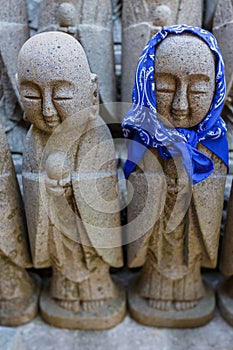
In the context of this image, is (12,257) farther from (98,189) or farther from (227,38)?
(227,38)

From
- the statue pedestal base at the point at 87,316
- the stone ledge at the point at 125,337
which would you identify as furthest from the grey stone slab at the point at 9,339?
the statue pedestal base at the point at 87,316

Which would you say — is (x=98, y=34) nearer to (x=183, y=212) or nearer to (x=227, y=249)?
(x=183, y=212)

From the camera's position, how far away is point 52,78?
3.49ft

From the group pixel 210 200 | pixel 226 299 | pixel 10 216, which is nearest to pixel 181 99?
pixel 210 200

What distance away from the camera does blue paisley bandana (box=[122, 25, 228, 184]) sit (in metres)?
1.09

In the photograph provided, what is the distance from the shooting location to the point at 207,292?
1440 millimetres

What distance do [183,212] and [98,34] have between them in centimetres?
83

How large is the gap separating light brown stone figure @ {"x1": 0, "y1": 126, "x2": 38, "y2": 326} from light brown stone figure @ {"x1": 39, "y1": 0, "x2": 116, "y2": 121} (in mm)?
565

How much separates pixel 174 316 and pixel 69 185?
608 millimetres

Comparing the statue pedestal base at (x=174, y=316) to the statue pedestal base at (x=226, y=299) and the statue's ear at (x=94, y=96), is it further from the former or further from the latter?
the statue's ear at (x=94, y=96)

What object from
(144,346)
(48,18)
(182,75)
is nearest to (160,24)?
(48,18)

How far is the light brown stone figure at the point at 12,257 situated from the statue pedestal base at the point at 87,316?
0.23 feet

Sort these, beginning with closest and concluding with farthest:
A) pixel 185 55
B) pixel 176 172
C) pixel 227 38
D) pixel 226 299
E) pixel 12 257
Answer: pixel 185 55 < pixel 176 172 < pixel 12 257 < pixel 226 299 < pixel 227 38

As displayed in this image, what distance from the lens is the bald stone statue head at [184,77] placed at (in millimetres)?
1050
